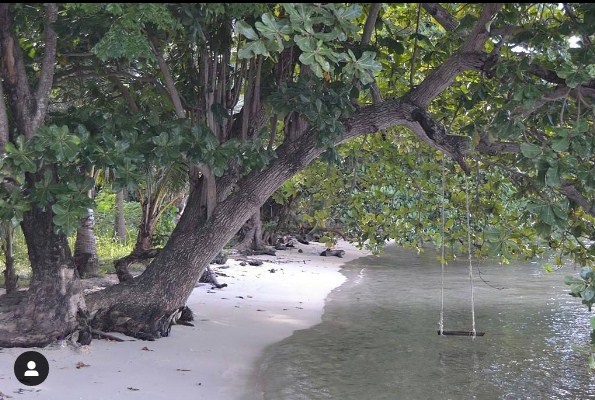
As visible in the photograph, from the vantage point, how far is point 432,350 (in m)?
8.81

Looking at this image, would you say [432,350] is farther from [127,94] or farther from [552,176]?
[127,94]

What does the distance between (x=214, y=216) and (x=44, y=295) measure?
1904 millimetres

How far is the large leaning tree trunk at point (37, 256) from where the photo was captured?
20.7 feet

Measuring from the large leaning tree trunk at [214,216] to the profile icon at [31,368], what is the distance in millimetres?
1100

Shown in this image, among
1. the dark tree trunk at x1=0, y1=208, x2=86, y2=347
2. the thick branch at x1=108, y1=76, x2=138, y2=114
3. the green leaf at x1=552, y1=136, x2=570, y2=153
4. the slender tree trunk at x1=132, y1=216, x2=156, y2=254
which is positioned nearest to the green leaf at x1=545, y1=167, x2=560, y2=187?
the green leaf at x1=552, y1=136, x2=570, y2=153

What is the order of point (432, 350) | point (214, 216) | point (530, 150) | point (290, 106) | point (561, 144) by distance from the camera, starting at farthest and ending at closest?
point (432, 350) → point (214, 216) → point (290, 106) → point (530, 150) → point (561, 144)

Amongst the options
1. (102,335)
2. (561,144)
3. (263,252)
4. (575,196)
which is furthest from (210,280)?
(561,144)

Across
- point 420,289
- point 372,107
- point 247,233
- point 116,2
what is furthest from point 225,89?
point 247,233

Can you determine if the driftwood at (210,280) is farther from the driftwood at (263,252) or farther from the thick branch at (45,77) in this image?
the driftwood at (263,252)

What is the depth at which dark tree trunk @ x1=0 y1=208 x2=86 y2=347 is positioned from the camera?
6414mm

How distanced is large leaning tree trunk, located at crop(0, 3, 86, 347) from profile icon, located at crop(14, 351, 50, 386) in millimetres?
308

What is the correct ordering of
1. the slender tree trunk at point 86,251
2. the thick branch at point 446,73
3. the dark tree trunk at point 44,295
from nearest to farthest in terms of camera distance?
1. the dark tree trunk at point 44,295
2. the thick branch at point 446,73
3. the slender tree trunk at point 86,251

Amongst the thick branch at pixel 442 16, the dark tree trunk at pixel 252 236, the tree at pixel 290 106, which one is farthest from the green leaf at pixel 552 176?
the dark tree trunk at pixel 252 236

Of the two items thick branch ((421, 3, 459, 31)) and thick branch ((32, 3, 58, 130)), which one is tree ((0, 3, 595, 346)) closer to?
thick branch ((421, 3, 459, 31))
